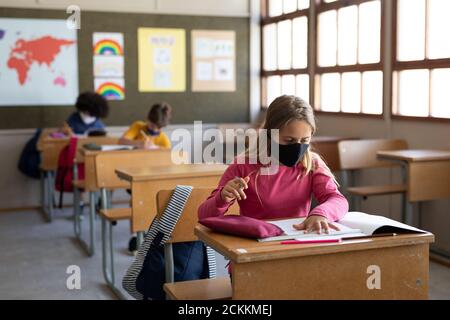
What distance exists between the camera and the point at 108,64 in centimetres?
635

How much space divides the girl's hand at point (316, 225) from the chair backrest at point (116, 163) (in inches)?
92.0

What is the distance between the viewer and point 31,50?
6.07 m

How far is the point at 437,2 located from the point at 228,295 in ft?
10.4

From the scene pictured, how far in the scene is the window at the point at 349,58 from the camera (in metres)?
5.00

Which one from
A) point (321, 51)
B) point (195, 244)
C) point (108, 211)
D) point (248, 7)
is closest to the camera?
point (195, 244)

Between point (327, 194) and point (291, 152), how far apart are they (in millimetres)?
197

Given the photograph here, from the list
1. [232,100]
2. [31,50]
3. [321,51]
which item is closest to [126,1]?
[31,50]

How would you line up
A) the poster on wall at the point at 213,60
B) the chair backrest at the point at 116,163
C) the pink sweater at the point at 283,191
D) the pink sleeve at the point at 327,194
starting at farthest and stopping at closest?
the poster on wall at the point at 213,60
the chair backrest at the point at 116,163
the pink sweater at the point at 283,191
the pink sleeve at the point at 327,194

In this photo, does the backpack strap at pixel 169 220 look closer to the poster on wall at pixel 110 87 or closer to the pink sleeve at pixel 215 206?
the pink sleeve at pixel 215 206

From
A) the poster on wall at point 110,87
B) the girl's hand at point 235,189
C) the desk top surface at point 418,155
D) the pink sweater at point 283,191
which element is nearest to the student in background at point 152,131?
the poster on wall at point 110,87

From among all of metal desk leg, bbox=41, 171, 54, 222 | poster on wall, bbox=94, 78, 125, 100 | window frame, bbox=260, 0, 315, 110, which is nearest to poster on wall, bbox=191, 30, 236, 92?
window frame, bbox=260, 0, 315, 110

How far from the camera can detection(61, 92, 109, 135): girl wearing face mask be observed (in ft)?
19.1
